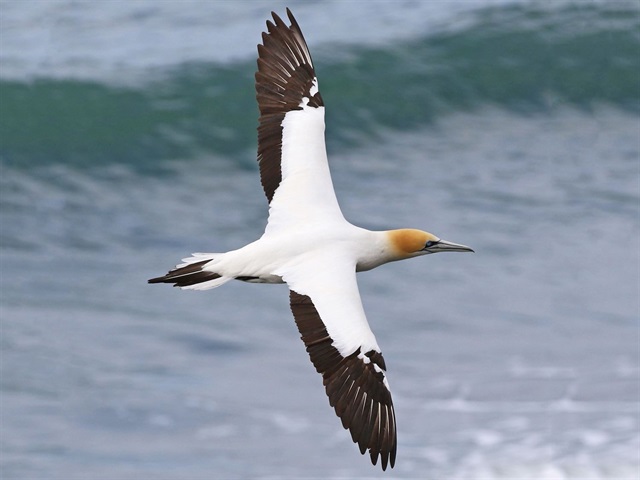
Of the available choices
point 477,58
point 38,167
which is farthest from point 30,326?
point 477,58

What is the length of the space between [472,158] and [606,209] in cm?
232

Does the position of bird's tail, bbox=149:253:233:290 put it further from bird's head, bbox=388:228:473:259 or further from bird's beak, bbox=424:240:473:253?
bird's beak, bbox=424:240:473:253

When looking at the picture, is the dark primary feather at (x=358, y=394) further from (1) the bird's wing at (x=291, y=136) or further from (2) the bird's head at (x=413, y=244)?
(1) the bird's wing at (x=291, y=136)

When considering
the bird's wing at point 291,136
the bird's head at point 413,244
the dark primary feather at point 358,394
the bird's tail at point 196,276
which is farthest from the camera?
the bird's wing at point 291,136

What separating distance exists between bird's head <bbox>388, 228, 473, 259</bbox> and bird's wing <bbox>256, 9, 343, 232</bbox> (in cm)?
49

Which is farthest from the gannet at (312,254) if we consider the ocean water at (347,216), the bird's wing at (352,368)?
the ocean water at (347,216)

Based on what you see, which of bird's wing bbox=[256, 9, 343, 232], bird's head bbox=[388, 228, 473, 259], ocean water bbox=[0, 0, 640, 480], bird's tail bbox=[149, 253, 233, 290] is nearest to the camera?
bird's tail bbox=[149, 253, 233, 290]

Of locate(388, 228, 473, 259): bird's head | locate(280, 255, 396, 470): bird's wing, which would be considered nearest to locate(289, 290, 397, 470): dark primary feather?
locate(280, 255, 396, 470): bird's wing

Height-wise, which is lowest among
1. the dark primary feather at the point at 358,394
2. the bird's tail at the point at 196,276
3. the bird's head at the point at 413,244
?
the dark primary feather at the point at 358,394

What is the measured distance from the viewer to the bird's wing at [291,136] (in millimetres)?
10523

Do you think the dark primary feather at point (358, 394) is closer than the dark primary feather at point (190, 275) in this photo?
Yes

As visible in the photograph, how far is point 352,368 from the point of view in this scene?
9352 mm

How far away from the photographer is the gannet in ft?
30.7

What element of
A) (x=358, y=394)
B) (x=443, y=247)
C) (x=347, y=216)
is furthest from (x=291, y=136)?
(x=347, y=216)
